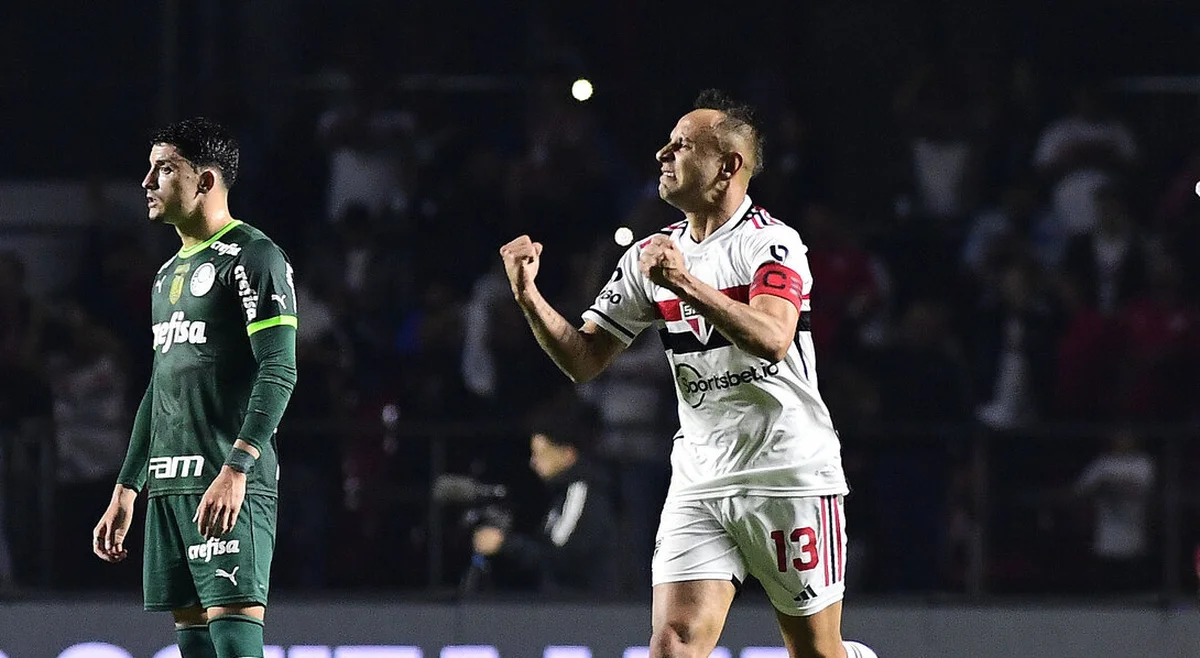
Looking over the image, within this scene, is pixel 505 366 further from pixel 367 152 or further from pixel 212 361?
pixel 212 361

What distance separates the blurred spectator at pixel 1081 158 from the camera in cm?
1111

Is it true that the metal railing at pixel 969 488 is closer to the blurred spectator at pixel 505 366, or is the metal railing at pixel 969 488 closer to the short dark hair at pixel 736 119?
the blurred spectator at pixel 505 366

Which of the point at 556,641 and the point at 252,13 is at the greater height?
the point at 252,13

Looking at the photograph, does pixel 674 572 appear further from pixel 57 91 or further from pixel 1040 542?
pixel 57 91

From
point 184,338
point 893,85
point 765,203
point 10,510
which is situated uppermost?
point 893,85

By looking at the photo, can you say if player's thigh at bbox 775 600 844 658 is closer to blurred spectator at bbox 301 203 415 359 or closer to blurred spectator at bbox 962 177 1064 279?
blurred spectator at bbox 301 203 415 359

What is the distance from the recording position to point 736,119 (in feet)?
18.3

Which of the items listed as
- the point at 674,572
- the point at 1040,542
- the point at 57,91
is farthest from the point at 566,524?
the point at 57,91

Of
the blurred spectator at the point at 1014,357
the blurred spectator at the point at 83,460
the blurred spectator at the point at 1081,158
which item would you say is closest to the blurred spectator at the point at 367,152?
the blurred spectator at the point at 83,460

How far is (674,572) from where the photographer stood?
211 inches

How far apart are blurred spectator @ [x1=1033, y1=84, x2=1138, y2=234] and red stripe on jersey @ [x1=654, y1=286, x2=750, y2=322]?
6025 mm

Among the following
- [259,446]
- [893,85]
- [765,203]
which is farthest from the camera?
[893,85]

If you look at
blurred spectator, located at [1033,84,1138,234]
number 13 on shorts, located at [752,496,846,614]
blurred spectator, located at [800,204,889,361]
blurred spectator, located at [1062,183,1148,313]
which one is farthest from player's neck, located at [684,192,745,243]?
blurred spectator, located at [1033,84,1138,234]

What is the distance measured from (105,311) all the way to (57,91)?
1.77m
